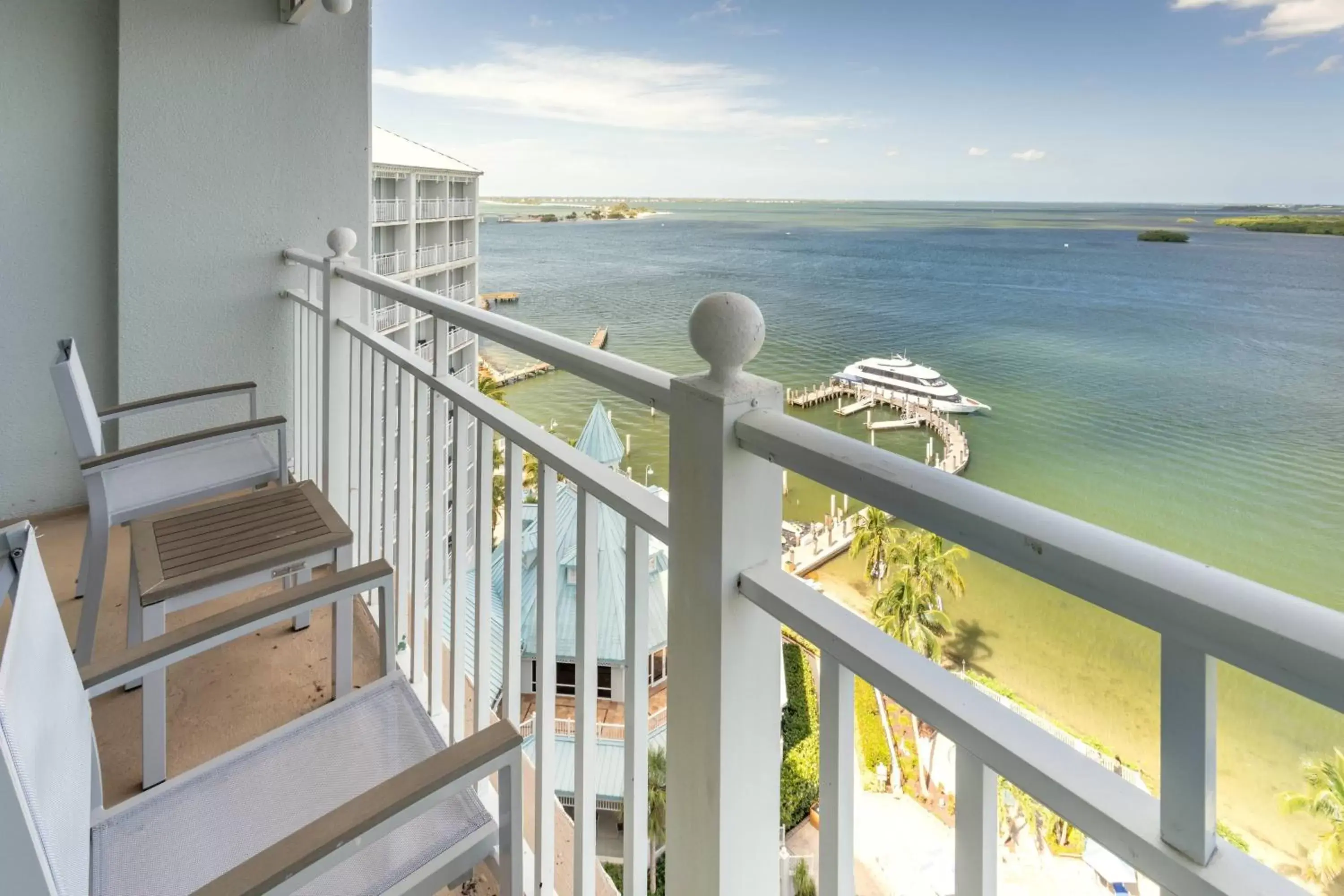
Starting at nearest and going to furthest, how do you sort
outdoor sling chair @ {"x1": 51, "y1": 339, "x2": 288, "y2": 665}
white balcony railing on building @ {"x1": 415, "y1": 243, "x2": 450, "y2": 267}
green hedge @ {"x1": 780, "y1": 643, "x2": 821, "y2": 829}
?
outdoor sling chair @ {"x1": 51, "y1": 339, "x2": 288, "y2": 665}
green hedge @ {"x1": 780, "y1": 643, "x2": 821, "y2": 829}
white balcony railing on building @ {"x1": 415, "y1": 243, "x2": 450, "y2": 267}

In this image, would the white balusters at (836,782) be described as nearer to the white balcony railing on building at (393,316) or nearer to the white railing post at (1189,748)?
the white railing post at (1189,748)

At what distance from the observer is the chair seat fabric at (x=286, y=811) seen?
30.7 inches

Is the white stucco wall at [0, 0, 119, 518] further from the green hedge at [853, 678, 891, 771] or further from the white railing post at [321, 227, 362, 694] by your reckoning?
the green hedge at [853, 678, 891, 771]

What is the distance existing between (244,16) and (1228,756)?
15.3 metres

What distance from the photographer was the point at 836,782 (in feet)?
1.74

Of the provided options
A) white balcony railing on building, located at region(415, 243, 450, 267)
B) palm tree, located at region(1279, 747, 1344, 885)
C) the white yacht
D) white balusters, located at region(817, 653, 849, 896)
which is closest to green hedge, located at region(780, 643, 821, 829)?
palm tree, located at region(1279, 747, 1344, 885)

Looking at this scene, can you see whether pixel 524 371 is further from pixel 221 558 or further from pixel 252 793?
pixel 252 793

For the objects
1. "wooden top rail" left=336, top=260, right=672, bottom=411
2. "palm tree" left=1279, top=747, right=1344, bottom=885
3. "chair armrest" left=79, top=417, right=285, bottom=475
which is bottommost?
"palm tree" left=1279, top=747, right=1344, bottom=885

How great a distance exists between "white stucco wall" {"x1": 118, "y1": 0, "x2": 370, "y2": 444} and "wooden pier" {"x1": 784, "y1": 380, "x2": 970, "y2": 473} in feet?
43.9

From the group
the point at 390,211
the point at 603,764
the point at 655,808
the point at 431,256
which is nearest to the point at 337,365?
the point at 603,764

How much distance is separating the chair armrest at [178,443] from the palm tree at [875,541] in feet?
34.6

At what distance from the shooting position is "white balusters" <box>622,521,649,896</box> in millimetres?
746

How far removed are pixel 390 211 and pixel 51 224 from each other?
11042mm

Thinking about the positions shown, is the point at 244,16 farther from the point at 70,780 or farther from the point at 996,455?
the point at 996,455
